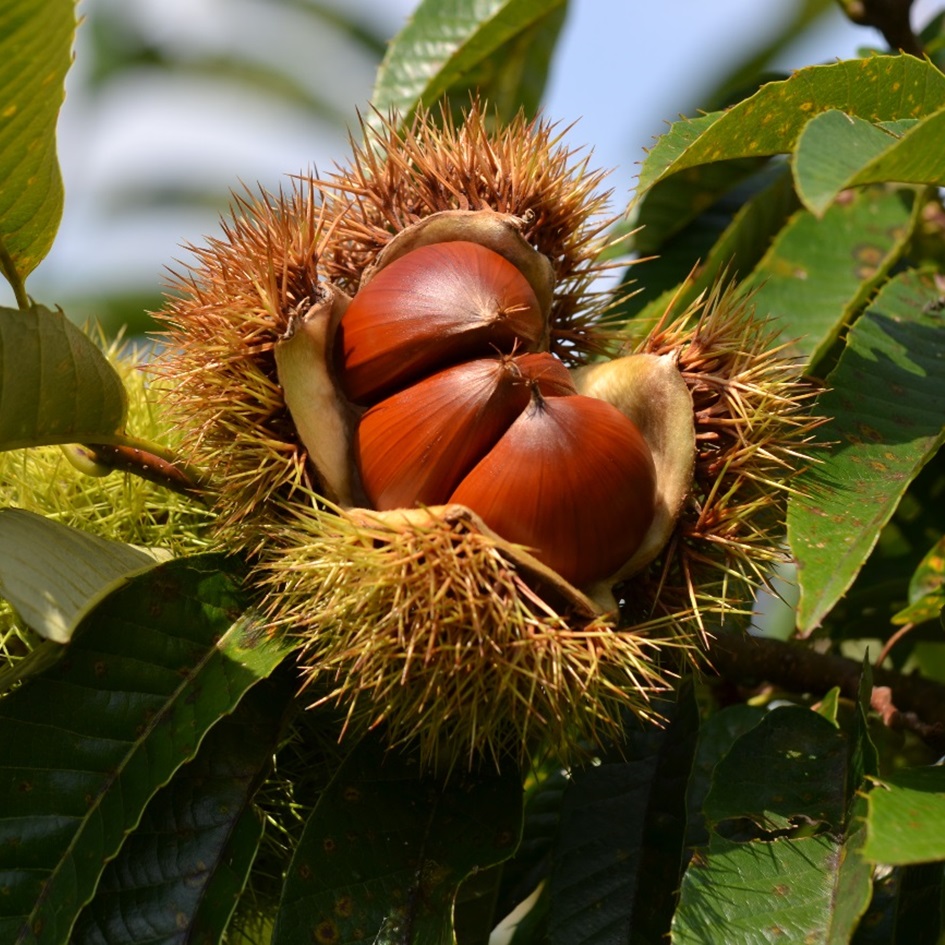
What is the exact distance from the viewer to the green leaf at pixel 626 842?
1.10 metres

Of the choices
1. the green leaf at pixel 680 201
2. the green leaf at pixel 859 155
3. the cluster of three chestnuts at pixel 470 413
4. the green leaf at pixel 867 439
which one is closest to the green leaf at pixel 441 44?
the green leaf at pixel 680 201

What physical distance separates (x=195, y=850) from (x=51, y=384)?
441 mm

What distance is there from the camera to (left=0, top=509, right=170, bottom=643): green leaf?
892mm

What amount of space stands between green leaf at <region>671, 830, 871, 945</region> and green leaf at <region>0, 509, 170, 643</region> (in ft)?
1.85

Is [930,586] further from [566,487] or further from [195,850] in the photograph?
[195,850]

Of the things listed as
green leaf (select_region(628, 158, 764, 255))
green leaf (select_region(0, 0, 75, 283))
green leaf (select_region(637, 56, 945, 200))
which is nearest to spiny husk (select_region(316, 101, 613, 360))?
green leaf (select_region(637, 56, 945, 200))

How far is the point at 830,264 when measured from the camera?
1499 mm

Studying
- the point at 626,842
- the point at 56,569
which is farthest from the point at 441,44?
the point at 626,842

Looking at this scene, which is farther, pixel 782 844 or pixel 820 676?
pixel 820 676

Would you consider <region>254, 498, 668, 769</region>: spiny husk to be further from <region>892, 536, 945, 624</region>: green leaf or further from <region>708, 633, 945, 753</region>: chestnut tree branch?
<region>708, 633, 945, 753</region>: chestnut tree branch

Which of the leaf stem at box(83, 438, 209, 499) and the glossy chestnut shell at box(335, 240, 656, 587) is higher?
the glossy chestnut shell at box(335, 240, 656, 587)

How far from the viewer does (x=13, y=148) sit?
94cm

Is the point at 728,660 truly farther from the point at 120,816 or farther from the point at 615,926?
the point at 120,816

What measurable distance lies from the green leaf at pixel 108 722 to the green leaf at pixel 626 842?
391mm
